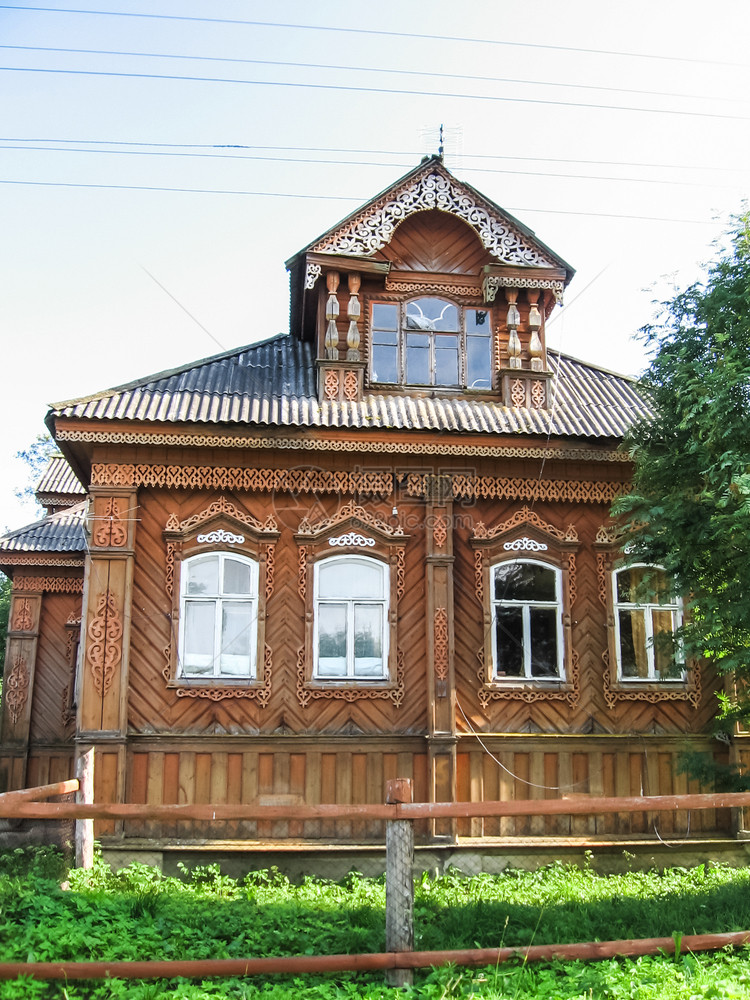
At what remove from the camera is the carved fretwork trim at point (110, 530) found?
32.3ft

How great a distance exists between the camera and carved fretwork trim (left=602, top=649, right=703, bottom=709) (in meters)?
Result: 10.4

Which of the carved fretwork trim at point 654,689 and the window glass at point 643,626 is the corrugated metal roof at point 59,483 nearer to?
the window glass at point 643,626

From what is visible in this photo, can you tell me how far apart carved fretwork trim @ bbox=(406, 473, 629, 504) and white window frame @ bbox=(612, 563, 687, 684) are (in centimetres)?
94

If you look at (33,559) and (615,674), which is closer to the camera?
(615,674)

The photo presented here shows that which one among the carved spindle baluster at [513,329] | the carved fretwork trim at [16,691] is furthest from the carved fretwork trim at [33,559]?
the carved spindle baluster at [513,329]

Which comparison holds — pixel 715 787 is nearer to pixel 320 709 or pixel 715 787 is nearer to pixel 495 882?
pixel 495 882

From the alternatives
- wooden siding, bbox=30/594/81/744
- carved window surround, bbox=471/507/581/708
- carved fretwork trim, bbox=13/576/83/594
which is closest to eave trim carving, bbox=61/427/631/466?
carved window surround, bbox=471/507/581/708

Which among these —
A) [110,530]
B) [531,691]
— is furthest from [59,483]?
[531,691]

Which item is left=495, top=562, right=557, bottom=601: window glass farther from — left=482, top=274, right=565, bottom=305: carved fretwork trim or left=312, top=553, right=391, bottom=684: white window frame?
left=482, top=274, right=565, bottom=305: carved fretwork trim

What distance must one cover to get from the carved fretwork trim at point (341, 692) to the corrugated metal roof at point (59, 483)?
353 inches

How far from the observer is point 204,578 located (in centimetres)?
1016

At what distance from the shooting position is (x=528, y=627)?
10484 millimetres

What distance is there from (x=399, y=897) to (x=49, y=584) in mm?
10522

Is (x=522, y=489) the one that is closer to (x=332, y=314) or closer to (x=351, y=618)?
(x=351, y=618)
